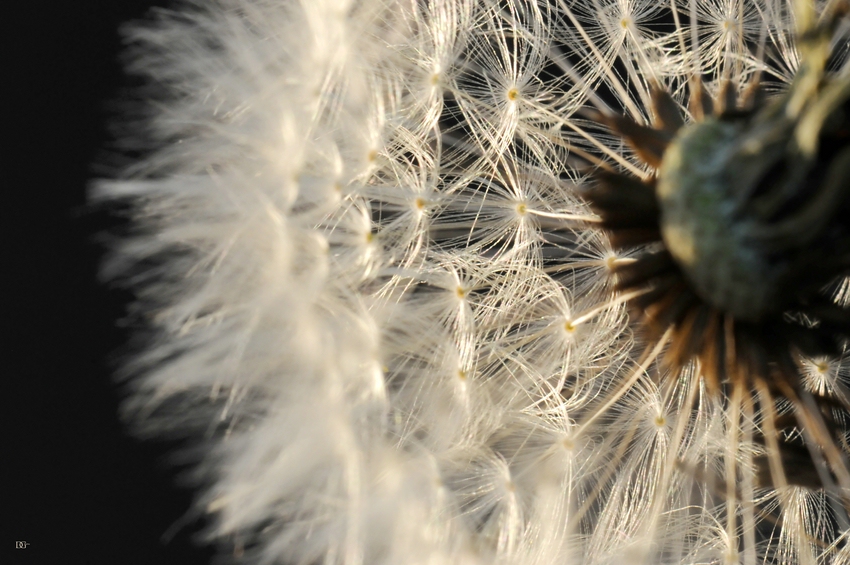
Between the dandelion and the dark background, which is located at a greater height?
the dandelion

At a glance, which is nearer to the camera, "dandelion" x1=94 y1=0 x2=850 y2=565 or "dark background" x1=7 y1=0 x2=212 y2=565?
"dandelion" x1=94 y1=0 x2=850 y2=565

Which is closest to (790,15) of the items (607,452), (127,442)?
(607,452)

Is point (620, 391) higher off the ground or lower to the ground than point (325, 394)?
higher

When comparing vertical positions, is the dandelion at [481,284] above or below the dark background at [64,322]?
above

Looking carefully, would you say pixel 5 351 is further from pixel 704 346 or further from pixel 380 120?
pixel 704 346
